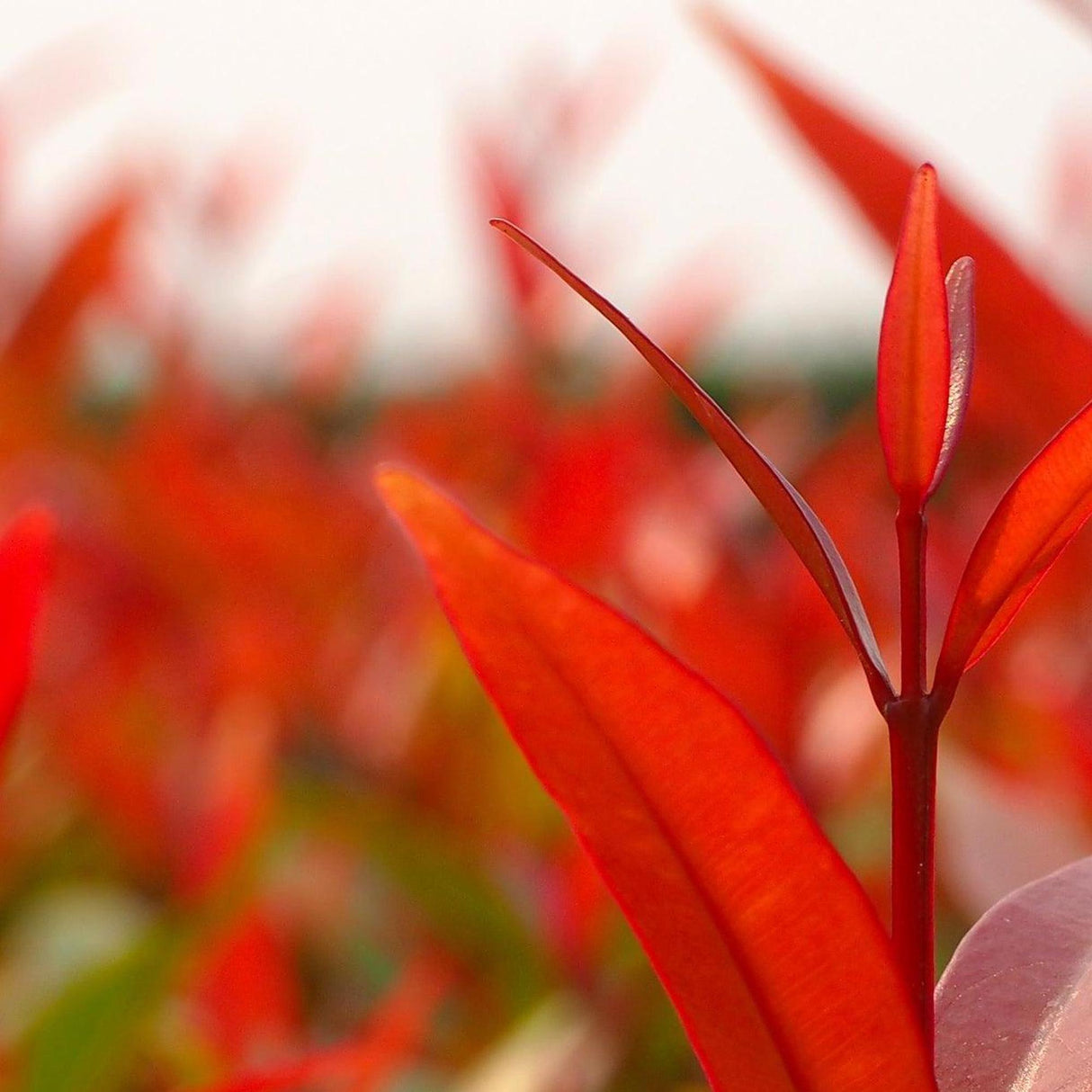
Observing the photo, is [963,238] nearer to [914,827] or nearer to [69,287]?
[914,827]

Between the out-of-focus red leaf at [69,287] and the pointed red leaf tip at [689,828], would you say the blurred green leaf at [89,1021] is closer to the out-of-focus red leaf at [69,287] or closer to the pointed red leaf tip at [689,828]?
the pointed red leaf tip at [689,828]

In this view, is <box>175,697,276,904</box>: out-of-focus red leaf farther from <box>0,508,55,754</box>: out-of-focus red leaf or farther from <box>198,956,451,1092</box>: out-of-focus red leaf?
<box>0,508,55,754</box>: out-of-focus red leaf

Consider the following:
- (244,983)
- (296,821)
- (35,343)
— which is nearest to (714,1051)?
(244,983)

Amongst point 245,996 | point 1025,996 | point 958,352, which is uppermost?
point 958,352

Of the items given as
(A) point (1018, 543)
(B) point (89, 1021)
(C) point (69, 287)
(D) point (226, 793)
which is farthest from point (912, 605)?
(C) point (69, 287)

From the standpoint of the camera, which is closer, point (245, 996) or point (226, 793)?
point (245, 996)

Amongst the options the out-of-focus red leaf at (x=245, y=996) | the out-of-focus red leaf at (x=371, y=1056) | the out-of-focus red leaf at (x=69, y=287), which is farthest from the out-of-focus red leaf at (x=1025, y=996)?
the out-of-focus red leaf at (x=69, y=287)

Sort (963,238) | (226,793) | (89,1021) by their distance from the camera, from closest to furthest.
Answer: (963,238) < (89,1021) < (226,793)

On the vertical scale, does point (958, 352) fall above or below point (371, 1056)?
above

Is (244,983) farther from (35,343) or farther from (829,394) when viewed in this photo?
(829,394)
